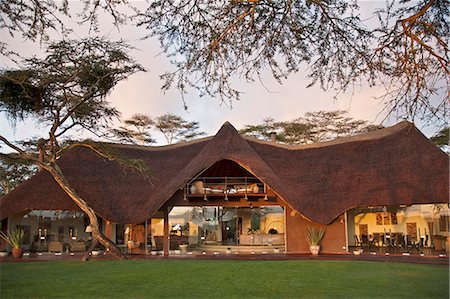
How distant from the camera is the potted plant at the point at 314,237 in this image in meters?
18.4

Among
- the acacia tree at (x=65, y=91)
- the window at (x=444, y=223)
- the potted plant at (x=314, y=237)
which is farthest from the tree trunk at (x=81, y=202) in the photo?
the window at (x=444, y=223)

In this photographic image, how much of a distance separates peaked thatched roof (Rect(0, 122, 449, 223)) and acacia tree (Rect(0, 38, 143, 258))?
2194 millimetres

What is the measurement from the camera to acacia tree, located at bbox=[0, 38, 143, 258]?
1619 cm

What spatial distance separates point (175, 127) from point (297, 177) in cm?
1748

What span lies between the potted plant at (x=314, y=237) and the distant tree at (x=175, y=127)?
18706 mm

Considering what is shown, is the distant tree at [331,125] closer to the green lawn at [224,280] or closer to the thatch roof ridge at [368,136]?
the thatch roof ridge at [368,136]

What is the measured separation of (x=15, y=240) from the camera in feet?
60.7

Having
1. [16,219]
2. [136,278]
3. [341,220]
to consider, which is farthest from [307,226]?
[16,219]

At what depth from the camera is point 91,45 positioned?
1541 cm

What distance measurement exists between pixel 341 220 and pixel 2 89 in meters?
13.3

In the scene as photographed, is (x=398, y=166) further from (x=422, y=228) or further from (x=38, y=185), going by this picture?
(x=38, y=185)

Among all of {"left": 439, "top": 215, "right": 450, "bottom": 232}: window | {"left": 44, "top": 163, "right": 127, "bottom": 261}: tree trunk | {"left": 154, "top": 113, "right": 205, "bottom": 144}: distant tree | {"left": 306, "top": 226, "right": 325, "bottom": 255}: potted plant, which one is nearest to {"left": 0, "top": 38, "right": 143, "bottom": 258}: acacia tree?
{"left": 44, "top": 163, "right": 127, "bottom": 261}: tree trunk

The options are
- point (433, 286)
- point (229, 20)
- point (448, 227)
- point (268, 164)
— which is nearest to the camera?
point (229, 20)

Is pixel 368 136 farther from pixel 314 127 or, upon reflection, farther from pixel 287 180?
pixel 314 127
